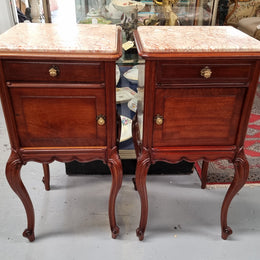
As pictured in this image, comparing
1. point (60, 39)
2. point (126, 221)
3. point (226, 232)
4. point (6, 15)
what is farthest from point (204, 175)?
point (6, 15)

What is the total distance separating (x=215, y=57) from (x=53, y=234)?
95 centimetres

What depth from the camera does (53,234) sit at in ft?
3.99

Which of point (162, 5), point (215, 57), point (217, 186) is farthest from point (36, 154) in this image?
point (162, 5)

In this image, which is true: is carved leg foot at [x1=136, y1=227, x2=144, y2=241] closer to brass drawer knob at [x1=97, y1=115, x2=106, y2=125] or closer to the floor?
the floor

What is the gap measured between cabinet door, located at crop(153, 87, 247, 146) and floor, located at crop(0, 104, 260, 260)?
1.51 ft

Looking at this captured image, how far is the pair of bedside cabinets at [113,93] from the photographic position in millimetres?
854

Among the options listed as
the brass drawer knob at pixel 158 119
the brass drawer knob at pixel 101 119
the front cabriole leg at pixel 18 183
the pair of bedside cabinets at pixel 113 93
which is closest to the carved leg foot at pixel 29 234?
the front cabriole leg at pixel 18 183

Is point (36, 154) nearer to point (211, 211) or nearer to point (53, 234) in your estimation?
point (53, 234)

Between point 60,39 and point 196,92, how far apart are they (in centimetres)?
47

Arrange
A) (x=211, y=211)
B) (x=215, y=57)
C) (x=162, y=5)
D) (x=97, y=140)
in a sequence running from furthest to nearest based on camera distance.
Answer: (x=162, y=5) → (x=211, y=211) → (x=97, y=140) → (x=215, y=57)

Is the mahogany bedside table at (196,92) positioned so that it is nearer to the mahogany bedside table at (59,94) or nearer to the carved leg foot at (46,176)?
the mahogany bedside table at (59,94)

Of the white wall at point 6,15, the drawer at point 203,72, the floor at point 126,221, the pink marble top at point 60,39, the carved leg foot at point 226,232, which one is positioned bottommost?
the floor at point 126,221

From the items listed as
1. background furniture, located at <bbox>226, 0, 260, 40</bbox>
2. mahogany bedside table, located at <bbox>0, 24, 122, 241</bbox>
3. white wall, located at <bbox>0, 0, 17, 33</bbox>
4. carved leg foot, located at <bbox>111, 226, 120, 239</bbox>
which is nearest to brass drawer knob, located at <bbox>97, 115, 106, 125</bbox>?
mahogany bedside table, located at <bbox>0, 24, 122, 241</bbox>

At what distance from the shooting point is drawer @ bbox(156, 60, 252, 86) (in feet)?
2.86
